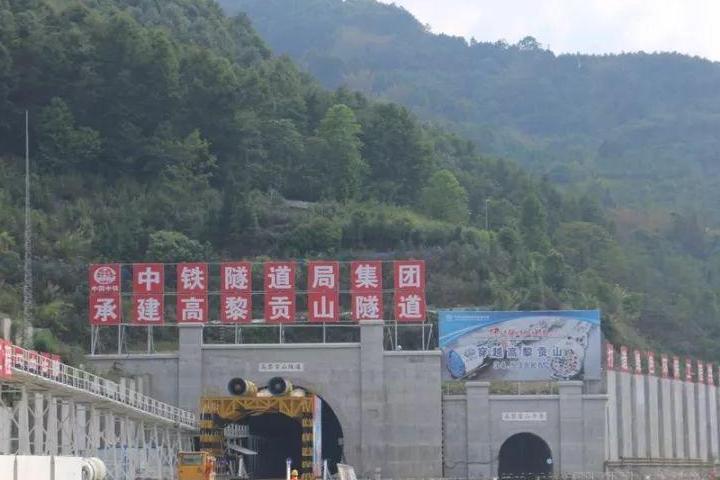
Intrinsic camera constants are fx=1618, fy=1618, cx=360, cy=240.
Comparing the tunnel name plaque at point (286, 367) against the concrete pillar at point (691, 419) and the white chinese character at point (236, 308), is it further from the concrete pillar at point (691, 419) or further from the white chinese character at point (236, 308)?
the concrete pillar at point (691, 419)

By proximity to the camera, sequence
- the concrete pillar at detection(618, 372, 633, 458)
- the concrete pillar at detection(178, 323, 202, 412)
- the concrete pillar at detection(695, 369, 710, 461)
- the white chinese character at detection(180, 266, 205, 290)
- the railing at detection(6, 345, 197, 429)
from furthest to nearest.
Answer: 1. the concrete pillar at detection(695, 369, 710, 461)
2. the concrete pillar at detection(618, 372, 633, 458)
3. the white chinese character at detection(180, 266, 205, 290)
4. the concrete pillar at detection(178, 323, 202, 412)
5. the railing at detection(6, 345, 197, 429)

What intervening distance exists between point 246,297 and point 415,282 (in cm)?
728

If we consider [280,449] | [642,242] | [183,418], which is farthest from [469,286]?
[642,242]

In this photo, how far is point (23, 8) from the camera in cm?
10162

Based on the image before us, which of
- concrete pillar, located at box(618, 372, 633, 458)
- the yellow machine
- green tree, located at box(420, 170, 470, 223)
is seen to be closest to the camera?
the yellow machine

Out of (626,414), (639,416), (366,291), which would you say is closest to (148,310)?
(366,291)

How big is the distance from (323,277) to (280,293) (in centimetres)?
197

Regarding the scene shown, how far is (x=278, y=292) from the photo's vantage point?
69.2 metres

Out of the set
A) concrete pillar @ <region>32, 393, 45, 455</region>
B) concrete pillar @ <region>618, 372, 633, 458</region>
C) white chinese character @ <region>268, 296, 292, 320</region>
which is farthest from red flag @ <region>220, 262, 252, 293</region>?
concrete pillar @ <region>32, 393, 45, 455</region>

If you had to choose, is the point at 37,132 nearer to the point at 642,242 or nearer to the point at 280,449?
the point at 280,449

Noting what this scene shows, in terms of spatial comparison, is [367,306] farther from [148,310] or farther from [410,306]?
[148,310]

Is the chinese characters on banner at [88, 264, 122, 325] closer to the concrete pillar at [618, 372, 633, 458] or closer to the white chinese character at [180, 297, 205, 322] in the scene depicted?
the white chinese character at [180, 297, 205, 322]

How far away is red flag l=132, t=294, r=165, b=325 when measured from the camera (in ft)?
228

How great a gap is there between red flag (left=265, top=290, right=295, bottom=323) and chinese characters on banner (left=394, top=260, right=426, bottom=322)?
4.53 metres
